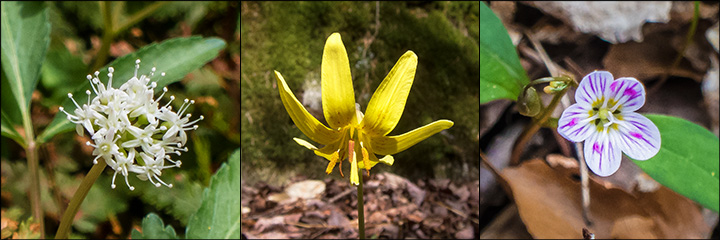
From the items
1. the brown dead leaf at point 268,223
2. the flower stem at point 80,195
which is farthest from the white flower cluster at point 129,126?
the brown dead leaf at point 268,223

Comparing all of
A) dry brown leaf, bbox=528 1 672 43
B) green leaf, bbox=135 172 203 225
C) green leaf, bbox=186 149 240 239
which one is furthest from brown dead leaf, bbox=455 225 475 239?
dry brown leaf, bbox=528 1 672 43

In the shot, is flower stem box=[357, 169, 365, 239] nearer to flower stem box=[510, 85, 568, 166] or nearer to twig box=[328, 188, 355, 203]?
twig box=[328, 188, 355, 203]

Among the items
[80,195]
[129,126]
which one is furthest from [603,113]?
[80,195]

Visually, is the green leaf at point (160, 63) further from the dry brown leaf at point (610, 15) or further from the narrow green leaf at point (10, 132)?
the dry brown leaf at point (610, 15)

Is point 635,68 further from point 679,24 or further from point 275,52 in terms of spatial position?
point 275,52

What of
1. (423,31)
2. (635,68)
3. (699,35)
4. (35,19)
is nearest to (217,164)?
(35,19)
